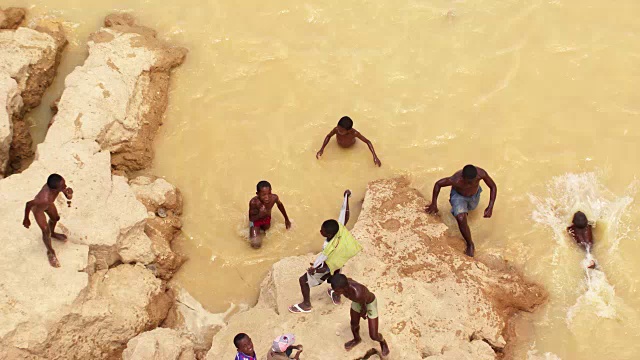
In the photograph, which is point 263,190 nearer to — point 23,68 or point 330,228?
point 330,228

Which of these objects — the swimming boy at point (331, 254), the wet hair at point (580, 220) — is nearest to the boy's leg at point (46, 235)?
the swimming boy at point (331, 254)

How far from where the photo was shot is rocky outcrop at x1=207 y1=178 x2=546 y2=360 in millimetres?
6996

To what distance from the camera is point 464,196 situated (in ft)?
26.6

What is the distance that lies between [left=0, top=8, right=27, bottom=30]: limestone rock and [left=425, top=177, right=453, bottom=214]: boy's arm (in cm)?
729

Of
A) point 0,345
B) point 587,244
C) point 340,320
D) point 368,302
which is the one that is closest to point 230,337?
point 340,320

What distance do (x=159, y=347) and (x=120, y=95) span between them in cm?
383

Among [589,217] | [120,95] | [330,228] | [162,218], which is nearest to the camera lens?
[330,228]

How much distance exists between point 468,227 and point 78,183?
4.80m

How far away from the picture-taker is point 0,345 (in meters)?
6.85

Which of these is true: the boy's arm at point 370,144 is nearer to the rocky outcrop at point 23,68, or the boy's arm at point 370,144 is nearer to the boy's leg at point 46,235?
the boy's leg at point 46,235

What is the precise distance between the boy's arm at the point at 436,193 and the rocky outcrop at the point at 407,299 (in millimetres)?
96

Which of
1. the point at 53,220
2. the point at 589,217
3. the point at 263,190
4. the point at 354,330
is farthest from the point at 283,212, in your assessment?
the point at 589,217

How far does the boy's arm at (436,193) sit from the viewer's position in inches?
314

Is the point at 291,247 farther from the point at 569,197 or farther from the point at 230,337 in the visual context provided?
the point at 569,197
